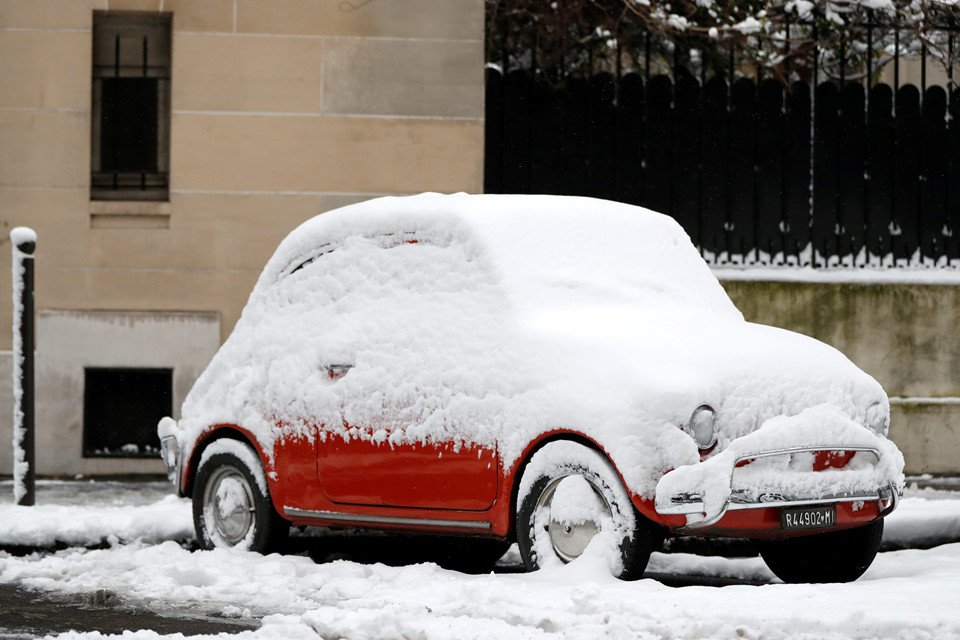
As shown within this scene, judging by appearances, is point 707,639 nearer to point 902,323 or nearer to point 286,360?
point 286,360

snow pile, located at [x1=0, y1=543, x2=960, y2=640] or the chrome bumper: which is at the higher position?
the chrome bumper

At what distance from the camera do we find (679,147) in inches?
552

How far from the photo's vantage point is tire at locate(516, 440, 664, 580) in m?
7.36

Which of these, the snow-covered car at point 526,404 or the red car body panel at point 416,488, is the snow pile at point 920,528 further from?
the red car body panel at point 416,488

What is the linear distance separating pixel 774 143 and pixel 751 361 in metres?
6.72

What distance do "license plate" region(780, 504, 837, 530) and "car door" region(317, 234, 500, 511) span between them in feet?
4.27

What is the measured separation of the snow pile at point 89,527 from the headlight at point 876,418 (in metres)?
3.93

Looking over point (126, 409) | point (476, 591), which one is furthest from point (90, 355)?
point (476, 591)

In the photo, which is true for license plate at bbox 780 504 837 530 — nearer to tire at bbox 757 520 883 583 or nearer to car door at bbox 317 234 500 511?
tire at bbox 757 520 883 583

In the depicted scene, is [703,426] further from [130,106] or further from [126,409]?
[130,106]

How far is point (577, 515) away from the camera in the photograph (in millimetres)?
7543

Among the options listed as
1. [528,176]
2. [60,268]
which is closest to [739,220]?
[528,176]

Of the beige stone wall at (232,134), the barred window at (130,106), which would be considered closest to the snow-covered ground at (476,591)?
the beige stone wall at (232,134)

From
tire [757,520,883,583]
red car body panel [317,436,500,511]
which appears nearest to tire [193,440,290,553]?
red car body panel [317,436,500,511]
